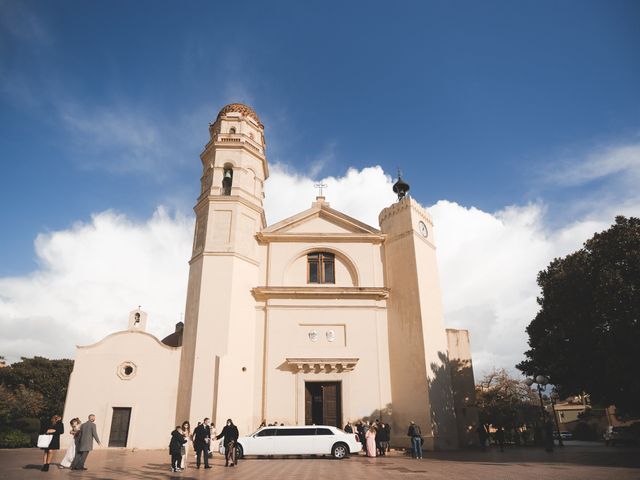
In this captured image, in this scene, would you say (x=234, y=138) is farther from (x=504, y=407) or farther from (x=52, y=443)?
(x=504, y=407)

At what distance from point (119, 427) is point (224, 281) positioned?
800 cm

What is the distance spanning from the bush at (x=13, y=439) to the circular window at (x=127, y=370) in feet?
27.6

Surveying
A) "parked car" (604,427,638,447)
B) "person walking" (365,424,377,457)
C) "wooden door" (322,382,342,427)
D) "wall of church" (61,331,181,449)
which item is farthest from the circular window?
"parked car" (604,427,638,447)

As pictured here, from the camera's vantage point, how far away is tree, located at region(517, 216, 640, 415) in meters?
15.9

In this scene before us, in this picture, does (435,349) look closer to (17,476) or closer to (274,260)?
(274,260)

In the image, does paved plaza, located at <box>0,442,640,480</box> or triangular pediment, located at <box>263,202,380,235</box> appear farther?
triangular pediment, located at <box>263,202,380,235</box>

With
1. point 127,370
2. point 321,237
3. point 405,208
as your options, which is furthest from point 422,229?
point 127,370

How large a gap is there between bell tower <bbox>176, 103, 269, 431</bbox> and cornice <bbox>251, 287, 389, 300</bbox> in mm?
812

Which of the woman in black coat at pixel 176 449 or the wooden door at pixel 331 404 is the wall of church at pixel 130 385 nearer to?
the wooden door at pixel 331 404

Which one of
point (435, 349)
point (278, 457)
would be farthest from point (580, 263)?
point (278, 457)

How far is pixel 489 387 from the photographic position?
42094mm

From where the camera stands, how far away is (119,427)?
19.2 m

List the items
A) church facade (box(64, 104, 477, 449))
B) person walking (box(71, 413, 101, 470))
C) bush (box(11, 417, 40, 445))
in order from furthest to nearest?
bush (box(11, 417, 40, 445)), church facade (box(64, 104, 477, 449)), person walking (box(71, 413, 101, 470))

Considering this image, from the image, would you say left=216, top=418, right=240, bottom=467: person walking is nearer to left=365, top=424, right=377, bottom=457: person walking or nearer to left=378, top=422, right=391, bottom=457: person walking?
left=365, top=424, right=377, bottom=457: person walking
